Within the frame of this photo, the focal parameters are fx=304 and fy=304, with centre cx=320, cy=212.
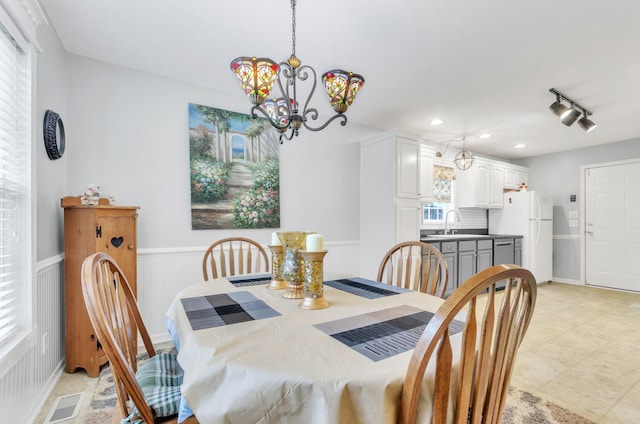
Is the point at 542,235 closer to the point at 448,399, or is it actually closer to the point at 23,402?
the point at 448,399

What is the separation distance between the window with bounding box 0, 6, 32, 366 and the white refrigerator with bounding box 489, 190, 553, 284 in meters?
6.20

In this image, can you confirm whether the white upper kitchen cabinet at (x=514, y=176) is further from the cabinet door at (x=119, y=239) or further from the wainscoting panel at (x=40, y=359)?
the wainscoting panel at (x=40, y=359)

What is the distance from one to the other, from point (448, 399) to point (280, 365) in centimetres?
42

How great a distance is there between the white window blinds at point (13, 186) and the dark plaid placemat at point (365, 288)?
1645 mm

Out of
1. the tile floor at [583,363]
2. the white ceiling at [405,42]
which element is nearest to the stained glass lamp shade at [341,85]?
the white ceiling at [405,42]

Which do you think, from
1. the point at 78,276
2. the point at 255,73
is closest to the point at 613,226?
the point at 255,73

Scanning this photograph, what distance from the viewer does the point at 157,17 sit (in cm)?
200

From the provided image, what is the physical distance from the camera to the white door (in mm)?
4762

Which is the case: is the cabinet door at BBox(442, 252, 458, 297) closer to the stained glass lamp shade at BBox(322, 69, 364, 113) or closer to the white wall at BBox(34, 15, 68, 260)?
the stained glass lamp shade at BBox(322, 69, 364, 113)

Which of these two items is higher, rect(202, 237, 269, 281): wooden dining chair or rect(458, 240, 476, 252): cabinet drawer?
rect(202, 237, 269, 281): wooden dining chair

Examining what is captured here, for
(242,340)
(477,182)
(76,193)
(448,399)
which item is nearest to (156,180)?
(76,193)

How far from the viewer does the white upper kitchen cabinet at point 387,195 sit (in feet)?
11.8

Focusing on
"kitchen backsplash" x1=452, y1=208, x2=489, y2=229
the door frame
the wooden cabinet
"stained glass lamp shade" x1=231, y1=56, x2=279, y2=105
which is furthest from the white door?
the wooden cabinet

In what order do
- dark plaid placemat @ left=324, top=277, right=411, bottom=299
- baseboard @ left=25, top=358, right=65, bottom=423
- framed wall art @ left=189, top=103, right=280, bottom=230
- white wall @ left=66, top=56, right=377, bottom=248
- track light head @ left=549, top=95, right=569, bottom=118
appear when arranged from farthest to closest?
track light head @ left=549, top=95, right=569, bottom=118 < framed wall art @ left=189, top=103, right=280, bottom=230 < white wall @ left=66, top=56, right=377, bottom=248 < baseboard @ left=25, top=358, right=65, bottom=423 < dark plaid placemat @ left=324, top=277, right=411, bottom=299
